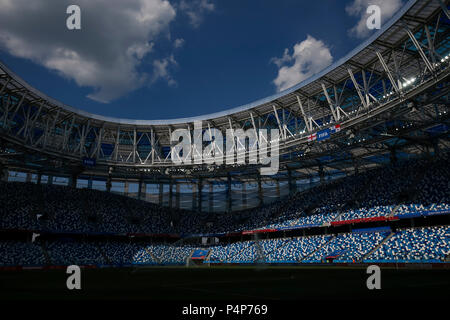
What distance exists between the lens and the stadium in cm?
3328

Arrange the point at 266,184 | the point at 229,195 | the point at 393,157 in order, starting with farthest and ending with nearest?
the point at 229,195, the point at 266,184, the point at 393,157

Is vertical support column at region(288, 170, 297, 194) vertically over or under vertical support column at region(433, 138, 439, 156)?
under

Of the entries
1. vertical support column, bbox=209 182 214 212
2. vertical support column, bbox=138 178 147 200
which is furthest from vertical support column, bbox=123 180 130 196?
vertical support column, bbox=209 182 214 212

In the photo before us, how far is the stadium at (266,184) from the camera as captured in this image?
33281mm

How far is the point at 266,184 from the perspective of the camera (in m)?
67.1

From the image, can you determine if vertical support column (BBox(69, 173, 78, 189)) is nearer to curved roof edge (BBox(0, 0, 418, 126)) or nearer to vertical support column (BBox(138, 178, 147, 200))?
vertical support column (BBox(138, 178, 147, 200))

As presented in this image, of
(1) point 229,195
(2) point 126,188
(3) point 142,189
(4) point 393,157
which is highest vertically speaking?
(4) point 393,157

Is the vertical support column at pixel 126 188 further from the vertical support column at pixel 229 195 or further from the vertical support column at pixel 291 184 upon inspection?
the vertical support column at pixel 291 184

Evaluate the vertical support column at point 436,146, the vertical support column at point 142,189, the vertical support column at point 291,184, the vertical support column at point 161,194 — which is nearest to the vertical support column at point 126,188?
the vertical support column at point 142,189

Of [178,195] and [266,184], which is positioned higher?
[266,184]

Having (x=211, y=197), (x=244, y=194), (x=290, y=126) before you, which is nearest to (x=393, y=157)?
(x=290, y=126)

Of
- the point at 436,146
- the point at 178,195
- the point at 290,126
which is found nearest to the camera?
the point at 436,146

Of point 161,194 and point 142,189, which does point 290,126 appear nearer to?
point 161,194

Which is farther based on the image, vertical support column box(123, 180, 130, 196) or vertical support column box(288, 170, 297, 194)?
vertical support column box(123, 180, 130, 196)
